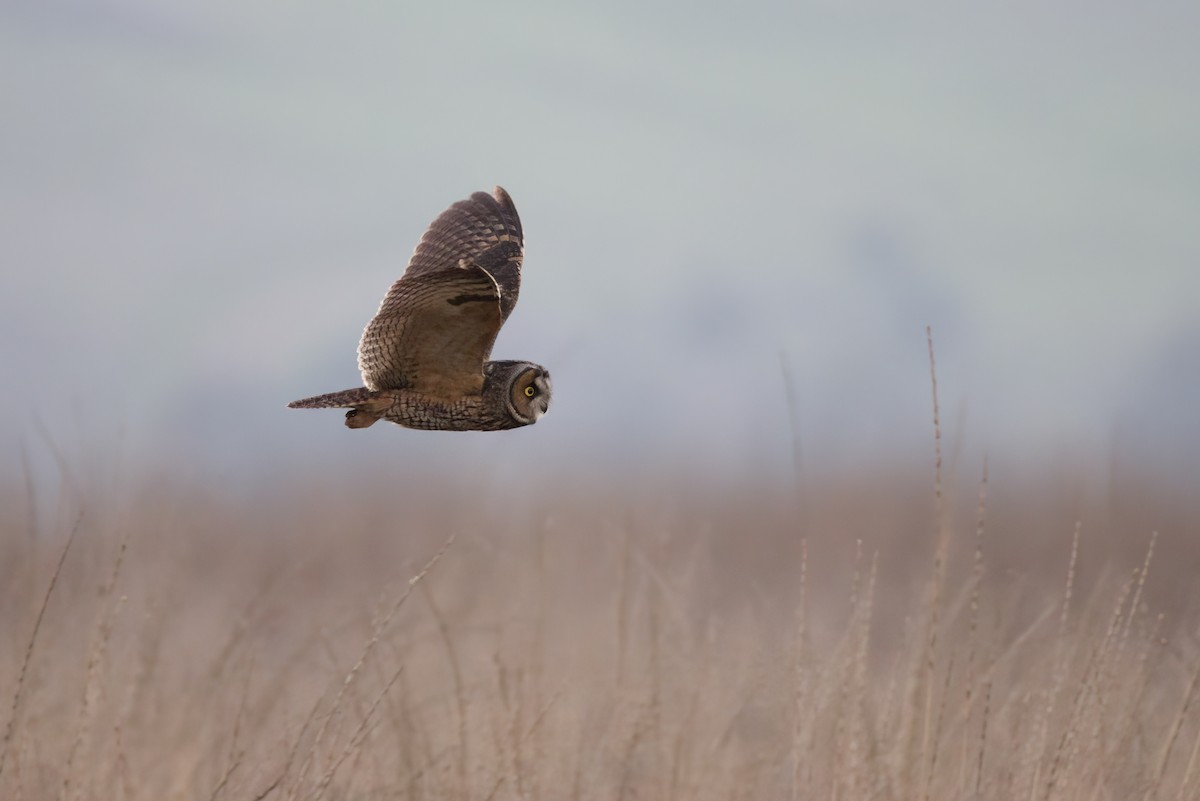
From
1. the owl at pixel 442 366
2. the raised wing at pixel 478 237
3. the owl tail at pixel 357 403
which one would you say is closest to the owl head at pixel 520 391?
the owl at pixel 442 366

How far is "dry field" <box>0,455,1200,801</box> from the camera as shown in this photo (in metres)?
3.29

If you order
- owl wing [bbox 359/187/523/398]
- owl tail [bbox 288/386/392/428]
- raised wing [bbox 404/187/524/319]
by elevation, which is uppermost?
raised wing [bbox 404/187/524/319]

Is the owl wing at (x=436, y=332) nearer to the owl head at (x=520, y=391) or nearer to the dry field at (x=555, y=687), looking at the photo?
the owl head at (x=520, y=391)

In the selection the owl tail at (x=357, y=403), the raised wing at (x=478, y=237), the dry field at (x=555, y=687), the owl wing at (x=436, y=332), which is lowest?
the dry field at (x=555, y=687)

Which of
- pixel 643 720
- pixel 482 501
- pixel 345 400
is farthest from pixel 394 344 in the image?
pixel 482 501

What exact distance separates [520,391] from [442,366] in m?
0.19

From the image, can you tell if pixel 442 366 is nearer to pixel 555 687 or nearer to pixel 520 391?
pixel 520 391

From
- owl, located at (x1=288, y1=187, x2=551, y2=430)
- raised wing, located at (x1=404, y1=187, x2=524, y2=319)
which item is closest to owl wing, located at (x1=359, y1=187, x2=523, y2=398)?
owl, located at (x1=288, y1=187, x2=551, y2=430)

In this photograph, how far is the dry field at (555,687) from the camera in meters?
3.29

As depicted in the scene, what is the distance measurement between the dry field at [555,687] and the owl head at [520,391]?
35cm

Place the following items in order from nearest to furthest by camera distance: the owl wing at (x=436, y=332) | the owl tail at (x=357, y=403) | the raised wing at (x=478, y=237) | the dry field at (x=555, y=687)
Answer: the owl tail at (x=357, y=403) → the owl wing at (x=436, y=332) → the raised wing at (x=478, y=237) → the dry field at (x=555, y=687)

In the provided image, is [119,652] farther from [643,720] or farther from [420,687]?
[643,720]

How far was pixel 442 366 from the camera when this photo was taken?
256 cm

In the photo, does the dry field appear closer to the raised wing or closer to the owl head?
the owl head
